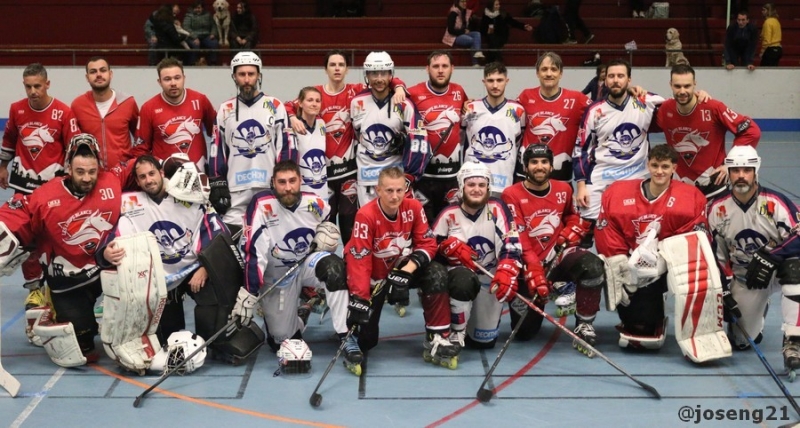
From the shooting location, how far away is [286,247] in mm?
6480

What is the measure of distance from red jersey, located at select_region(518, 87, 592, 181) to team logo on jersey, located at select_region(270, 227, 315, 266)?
81.6 inches

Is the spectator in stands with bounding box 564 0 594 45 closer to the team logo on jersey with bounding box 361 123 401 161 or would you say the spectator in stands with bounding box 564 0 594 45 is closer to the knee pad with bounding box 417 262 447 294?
the team logo on jersey with bounding box 361 123 401 161

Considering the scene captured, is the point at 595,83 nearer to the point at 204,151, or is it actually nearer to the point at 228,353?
the point at 204,151

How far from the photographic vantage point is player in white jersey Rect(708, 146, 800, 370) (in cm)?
616

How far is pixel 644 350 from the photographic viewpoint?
6.53 meters

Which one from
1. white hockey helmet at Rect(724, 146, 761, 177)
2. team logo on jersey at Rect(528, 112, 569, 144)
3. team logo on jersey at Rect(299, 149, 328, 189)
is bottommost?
team logo on jersey at Rect(299, 149, 328, 189)

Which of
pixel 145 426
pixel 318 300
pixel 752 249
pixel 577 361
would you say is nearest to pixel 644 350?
pixel 577 361

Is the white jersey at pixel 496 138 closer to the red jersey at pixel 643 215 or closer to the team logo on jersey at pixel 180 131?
the red jersey at pixel 643 215

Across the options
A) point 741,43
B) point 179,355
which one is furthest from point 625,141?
point 741,43

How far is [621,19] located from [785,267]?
1318 centimetres

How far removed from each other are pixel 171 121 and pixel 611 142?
134 inches

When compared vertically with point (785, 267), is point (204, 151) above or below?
above

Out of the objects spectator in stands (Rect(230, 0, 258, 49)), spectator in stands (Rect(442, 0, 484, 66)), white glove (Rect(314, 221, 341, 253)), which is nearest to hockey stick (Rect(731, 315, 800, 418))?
white glove (Rect(314, 221, 341, 253))

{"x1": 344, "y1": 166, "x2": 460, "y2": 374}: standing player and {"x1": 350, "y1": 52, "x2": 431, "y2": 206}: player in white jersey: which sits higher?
{"x1": 350, "y1": 52, "x2": 431, "y2": 206}: player in white jersey
